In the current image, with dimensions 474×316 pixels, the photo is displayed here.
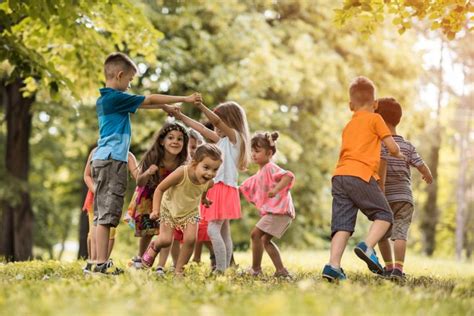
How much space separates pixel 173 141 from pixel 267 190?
121 centimetres

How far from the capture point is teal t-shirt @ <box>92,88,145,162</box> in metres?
7.26

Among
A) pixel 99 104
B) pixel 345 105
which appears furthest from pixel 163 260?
pixel 345 105

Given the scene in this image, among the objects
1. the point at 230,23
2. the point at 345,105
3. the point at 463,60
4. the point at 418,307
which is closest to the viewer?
the point at 418,307

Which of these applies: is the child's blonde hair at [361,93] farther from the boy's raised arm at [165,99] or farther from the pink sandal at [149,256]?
the pink sandal at [149,256]

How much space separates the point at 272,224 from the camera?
8055 millimetres

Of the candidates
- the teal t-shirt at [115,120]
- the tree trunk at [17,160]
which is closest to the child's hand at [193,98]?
the teal t-shirt at [115,120]

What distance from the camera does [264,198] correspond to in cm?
830

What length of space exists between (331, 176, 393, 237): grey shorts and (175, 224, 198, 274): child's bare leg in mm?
1415

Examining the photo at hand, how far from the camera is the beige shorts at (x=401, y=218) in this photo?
8.26 meters

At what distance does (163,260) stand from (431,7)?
4194mm

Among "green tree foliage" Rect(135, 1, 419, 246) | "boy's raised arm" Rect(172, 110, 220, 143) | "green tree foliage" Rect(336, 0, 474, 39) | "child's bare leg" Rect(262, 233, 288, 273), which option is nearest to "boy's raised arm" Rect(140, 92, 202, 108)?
"boy's raised arm" Rect(172, 110, 220, 143)

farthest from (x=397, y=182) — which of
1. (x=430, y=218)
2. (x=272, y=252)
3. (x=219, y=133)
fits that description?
(x=430, y=218)

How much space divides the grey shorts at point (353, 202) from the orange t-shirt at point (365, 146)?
2.9 inches

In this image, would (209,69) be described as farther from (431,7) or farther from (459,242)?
(459,242)
